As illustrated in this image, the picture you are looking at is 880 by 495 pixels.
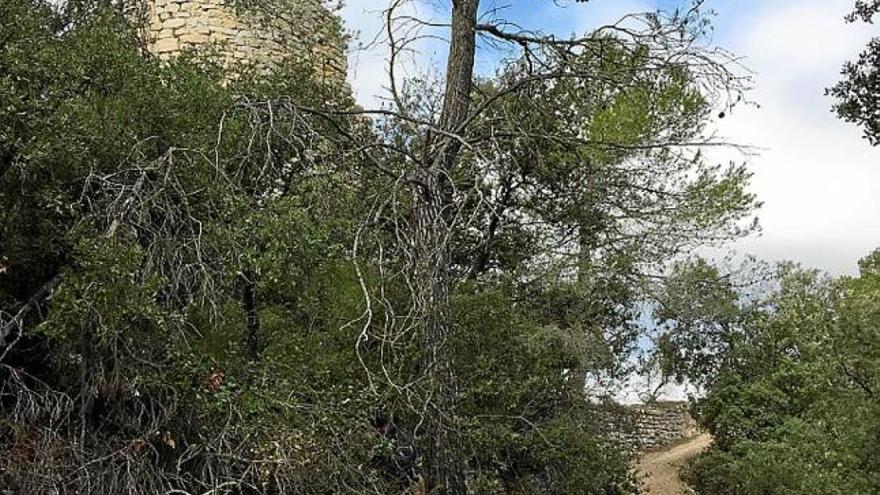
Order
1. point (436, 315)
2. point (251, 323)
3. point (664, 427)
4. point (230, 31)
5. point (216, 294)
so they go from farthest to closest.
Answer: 1. point (664, 427)
2. point (230, 31)
3. point (251, 323)
4. point (216, 294)
5. point (436, 315)

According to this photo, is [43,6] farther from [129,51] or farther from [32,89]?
[32,89]

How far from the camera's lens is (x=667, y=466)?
13.9m

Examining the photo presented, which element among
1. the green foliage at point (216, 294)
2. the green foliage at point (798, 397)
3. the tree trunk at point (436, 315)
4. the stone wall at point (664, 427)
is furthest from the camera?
the stone wall at point (664, 427)

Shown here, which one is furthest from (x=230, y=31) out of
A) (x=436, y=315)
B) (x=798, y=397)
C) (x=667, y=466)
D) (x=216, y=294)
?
(x=667, y=466)

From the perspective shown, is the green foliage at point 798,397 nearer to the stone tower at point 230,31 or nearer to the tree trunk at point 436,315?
the tree trunk at point 436,315

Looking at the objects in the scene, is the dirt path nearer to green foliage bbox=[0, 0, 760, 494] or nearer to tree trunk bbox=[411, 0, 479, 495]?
green foliage bbox=[0, 0, 760, 494]

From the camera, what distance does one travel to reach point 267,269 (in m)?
5.16

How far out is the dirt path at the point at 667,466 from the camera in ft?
43.0

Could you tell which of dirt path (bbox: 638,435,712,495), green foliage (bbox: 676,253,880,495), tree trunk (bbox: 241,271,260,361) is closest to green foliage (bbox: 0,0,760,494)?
tree trunk (bbox: 241,271,260,361)

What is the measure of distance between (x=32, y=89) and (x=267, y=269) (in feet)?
4.89

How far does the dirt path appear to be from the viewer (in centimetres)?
1309

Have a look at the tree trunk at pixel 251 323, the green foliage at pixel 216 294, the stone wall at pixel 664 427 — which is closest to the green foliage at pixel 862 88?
the green foliage at pixel 216 294

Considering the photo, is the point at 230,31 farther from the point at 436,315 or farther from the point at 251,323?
the point at 436,315

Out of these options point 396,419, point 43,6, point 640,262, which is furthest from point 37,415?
point 640,262
